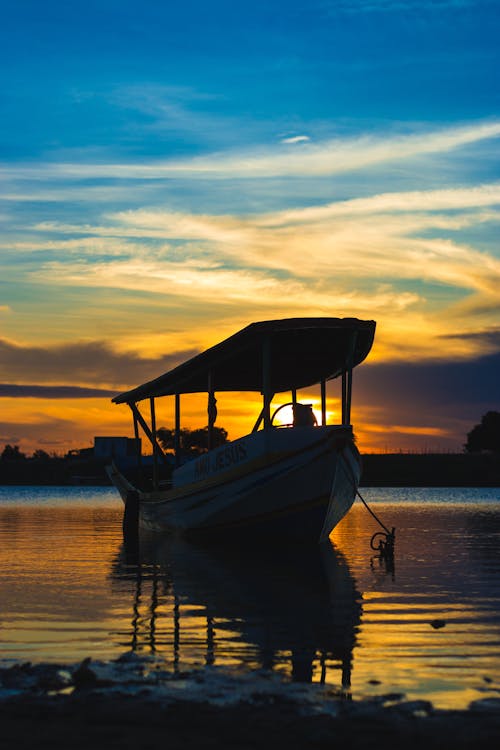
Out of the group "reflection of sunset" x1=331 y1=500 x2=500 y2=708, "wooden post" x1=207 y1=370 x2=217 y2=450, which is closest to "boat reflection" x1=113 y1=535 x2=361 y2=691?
"reflection of sunset" x1=331 y1=500 x2=500 y2=708

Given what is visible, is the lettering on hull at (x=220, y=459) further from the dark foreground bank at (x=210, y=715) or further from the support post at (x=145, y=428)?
the dark foreground bank at (x=210, y=715)

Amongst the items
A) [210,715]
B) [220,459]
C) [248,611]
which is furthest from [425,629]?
[220,459]

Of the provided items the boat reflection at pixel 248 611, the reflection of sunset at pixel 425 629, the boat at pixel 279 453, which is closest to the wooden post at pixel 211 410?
the boat at pixel 279 453

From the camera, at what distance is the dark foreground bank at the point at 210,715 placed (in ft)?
20.9

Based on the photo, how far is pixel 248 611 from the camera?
13242mm

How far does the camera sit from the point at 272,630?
37.6ft

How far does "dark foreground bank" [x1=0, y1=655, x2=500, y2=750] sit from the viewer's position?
6.37m

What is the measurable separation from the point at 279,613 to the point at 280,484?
438 inches

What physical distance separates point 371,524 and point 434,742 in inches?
1393

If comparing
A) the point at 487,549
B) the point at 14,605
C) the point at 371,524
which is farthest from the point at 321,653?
the point at 371,524

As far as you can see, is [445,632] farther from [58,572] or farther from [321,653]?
[58,572]

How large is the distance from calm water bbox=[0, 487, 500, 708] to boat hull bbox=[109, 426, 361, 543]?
0.92m

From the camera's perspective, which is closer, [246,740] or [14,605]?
[246,740]

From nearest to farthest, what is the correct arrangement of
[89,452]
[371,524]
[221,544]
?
[221,544]
[371,524]
[89,452]
